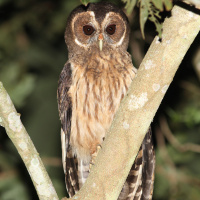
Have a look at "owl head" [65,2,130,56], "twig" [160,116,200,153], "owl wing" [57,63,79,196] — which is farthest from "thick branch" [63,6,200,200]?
"twig" [160,116,200,153]

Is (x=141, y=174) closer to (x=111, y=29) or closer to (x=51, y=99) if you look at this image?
(x=111, y=29)

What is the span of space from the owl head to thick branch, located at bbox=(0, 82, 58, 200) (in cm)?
142

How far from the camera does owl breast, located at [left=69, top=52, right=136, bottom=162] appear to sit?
4.11 m

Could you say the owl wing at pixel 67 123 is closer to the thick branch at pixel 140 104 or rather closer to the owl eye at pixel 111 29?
the owl eye at pixel 111 29

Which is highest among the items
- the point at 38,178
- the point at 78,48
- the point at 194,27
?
the point at 194,27

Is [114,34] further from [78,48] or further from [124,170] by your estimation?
[124,170]

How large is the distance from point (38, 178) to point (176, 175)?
114 inches

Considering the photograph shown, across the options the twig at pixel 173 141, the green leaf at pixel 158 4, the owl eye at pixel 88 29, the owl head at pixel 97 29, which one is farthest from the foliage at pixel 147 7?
the twig at pixel 173 141

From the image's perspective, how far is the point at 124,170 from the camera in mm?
3018

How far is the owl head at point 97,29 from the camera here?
434 centimetres

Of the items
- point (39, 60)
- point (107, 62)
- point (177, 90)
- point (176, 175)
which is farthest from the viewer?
point (39, 60)

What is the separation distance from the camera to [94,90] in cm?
412

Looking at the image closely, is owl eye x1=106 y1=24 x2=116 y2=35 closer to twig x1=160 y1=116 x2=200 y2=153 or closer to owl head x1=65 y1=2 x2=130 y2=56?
owl head x1=65 y1=2 x2=130 y2=56

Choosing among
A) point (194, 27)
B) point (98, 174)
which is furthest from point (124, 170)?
point (194, 27)
